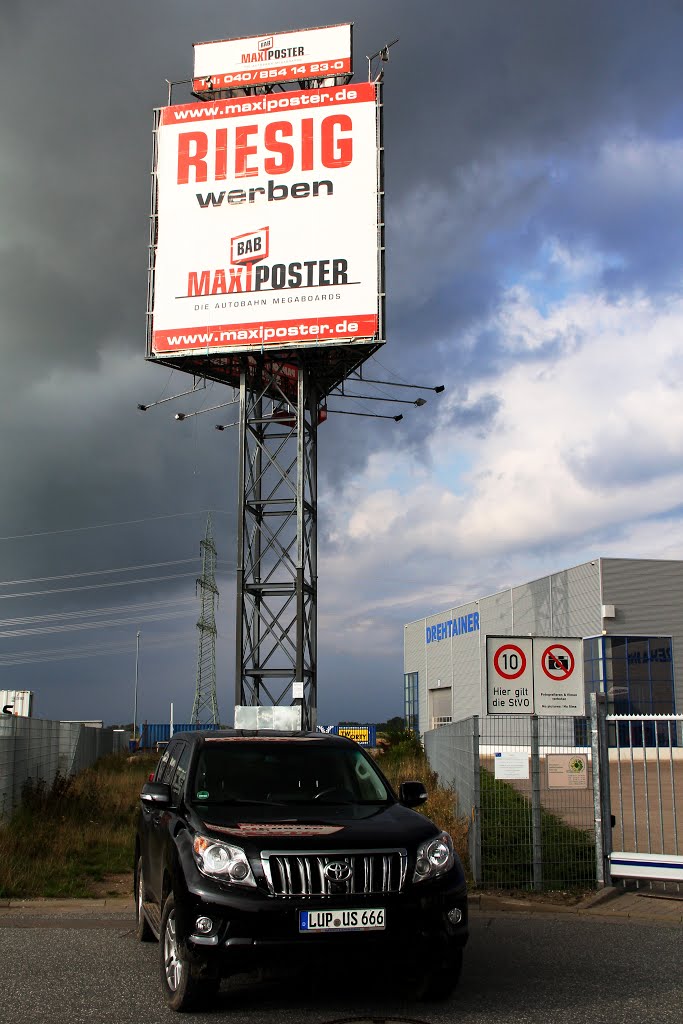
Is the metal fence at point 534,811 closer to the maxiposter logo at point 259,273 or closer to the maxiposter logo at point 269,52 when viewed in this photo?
the maxiposter logo at point 259,273

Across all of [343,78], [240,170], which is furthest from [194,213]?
[343,78]

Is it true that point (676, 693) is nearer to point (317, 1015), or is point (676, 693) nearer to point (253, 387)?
point (253, 387)

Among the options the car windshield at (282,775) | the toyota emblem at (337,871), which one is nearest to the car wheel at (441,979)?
the toyota emblem at (337,871)

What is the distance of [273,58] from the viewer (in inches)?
1353

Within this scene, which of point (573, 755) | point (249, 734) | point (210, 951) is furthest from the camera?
point (573, 755)

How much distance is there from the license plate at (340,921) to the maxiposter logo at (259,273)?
26404 mm

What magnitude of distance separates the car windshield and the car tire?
0.83 m

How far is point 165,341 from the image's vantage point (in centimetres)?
3216

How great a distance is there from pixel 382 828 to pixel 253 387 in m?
28.5

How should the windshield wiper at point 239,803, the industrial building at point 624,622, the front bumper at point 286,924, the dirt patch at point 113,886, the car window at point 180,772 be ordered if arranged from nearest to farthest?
1. the front bumper at point 286,924
2. the windshield wiper at point 239,803
3. the car window at point 180,772
4. the dirt patch at point 113,886
5. the industrial building at point 624,622

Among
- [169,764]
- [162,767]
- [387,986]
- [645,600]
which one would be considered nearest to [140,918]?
[162,767]

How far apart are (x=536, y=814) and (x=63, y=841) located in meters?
6.95

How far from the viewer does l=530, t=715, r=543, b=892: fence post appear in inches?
440

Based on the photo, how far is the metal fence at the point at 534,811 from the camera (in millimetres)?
11258
